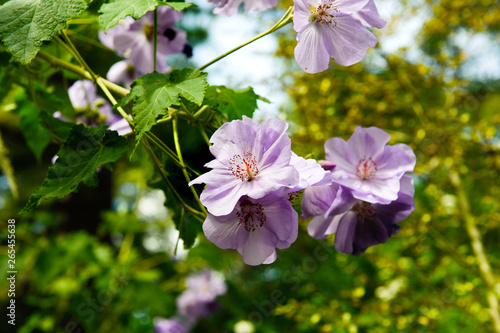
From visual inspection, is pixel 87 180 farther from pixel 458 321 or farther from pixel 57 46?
pixel 458 321

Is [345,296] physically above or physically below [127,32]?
below

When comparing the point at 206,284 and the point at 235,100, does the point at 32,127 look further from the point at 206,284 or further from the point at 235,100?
the point at 206,284

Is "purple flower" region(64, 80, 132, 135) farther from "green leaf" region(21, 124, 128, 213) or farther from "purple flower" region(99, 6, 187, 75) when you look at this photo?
"green leaf" region(21, 124, 128, 213)

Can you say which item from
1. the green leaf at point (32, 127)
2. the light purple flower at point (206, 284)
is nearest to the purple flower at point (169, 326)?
the light purple flower at point (206, 284)

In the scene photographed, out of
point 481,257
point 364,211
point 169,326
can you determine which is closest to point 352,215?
point 364,211

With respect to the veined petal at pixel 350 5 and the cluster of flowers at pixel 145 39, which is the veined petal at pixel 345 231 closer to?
the veined petal at pixel 350 5

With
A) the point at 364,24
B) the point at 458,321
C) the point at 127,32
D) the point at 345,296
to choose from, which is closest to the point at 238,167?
the point at 364,24

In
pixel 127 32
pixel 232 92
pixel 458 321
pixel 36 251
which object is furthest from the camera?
pixel 36 251
